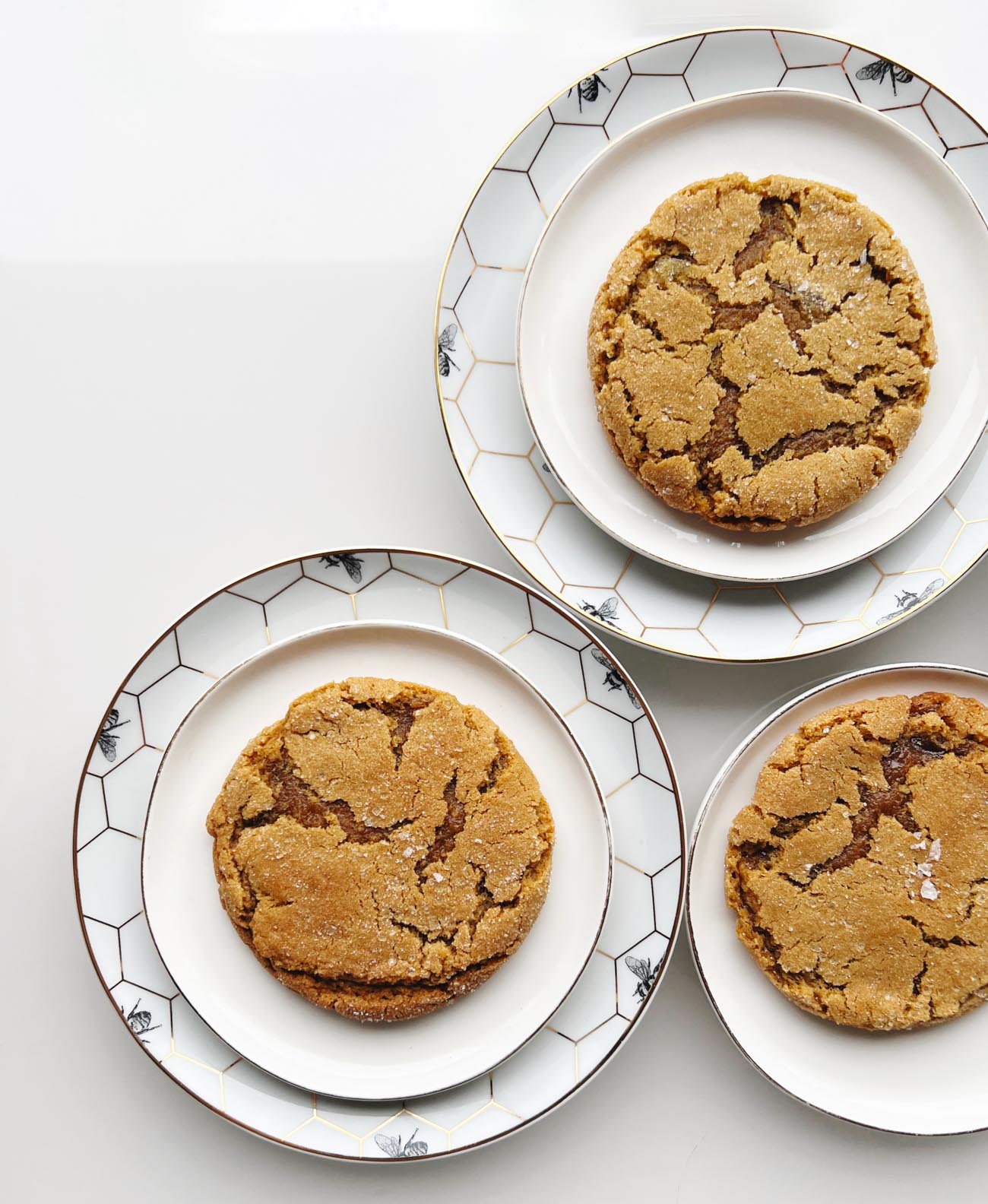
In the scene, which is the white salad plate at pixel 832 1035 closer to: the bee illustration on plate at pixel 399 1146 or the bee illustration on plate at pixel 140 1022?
the bee illustration on plate at pixel 399 1146

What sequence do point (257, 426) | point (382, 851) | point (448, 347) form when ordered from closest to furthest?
point (382, 851)
point (448, 347)
point (257, 426)

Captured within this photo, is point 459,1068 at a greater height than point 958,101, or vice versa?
point 958,101

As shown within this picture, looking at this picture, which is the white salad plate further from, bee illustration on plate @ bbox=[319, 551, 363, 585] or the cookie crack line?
bee illustration on plate @ bbox=[319, 551, 363, 585]

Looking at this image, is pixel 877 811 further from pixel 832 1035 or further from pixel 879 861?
pixel 832 1035

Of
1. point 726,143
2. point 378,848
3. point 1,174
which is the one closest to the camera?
point 378,848

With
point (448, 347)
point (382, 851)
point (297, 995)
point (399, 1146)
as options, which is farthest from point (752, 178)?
point (399, 1146)

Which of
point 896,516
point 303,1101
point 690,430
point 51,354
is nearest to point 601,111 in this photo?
point 690,430

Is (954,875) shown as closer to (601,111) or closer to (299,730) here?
(299,730)
